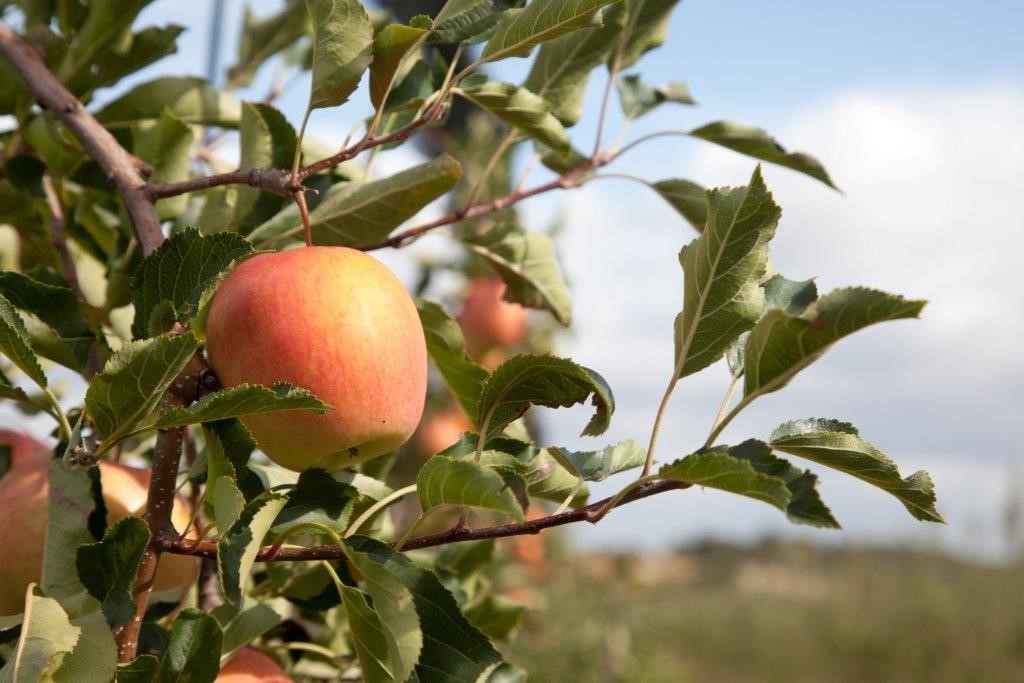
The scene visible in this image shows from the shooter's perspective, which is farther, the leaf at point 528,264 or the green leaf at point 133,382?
the leaf at point 528,264

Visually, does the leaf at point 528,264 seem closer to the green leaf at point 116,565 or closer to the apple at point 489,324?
the green leaf at point 116,565

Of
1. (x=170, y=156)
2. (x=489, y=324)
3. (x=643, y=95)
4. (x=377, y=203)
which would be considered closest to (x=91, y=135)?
(x=170, y=156)

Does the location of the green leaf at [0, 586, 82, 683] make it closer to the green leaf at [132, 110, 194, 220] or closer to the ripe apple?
the ripe apple

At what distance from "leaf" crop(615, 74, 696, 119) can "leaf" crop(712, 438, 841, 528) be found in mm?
547

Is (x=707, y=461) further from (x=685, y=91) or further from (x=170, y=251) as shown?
(x=685, y=91)

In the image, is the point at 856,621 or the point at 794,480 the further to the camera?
the point at 856,621

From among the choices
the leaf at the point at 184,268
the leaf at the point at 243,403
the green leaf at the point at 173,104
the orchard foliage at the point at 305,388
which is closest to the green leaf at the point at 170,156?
the orchard foliage at the point at 305,388

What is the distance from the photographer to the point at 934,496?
0.50 meters

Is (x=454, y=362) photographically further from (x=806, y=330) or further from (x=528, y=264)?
(x=806, y=330)

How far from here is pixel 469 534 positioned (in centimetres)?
52

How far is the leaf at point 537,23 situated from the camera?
55 cm

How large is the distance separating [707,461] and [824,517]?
0.08 m

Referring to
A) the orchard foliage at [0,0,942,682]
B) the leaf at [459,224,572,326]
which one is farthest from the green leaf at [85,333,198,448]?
the leaf at [459,224,572,326]

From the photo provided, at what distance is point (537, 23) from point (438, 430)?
64.6 inches
